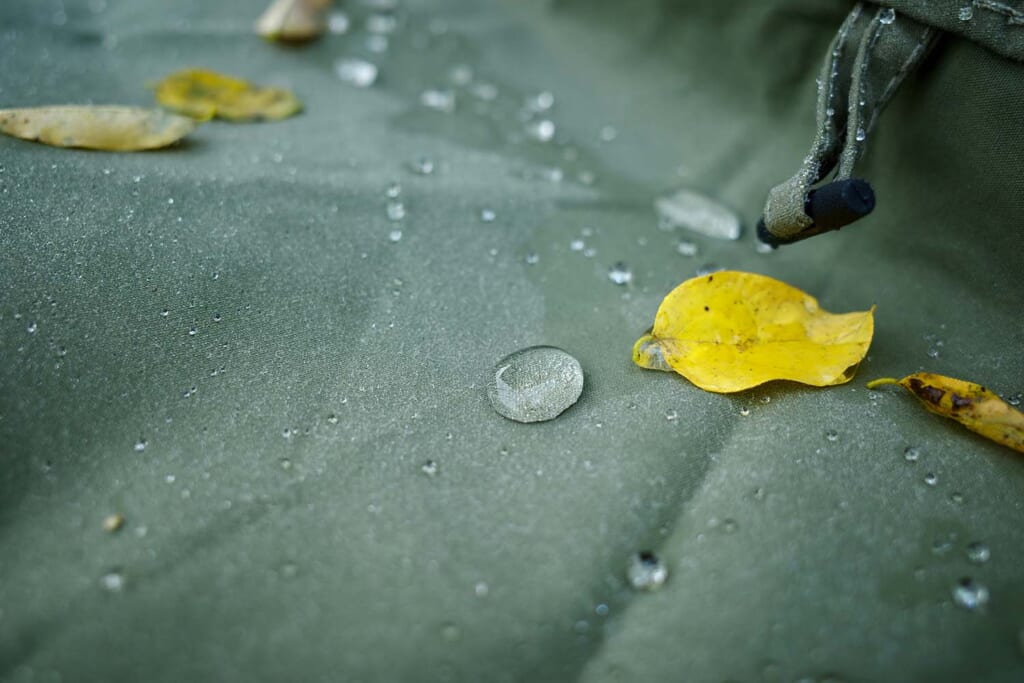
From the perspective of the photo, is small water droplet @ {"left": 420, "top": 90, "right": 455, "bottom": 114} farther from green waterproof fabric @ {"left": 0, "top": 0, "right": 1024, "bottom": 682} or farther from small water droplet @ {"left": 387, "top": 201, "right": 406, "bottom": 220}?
small water droplet @ {"left": 387, "top": 201, "right": 406, "bottom": 220}

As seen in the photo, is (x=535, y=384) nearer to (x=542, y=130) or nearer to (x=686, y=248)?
(x=686, y=248)

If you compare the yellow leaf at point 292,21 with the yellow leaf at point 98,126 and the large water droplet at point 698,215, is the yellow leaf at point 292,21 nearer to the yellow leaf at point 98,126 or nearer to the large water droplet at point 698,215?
the yellow leaf at point 98,126

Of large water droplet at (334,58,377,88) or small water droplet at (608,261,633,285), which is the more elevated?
small water droplet at (608,261,633,285)

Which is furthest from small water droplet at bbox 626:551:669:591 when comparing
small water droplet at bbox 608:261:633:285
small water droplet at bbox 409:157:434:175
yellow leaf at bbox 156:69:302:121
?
yellow leaf at bbox 156:69:302:121

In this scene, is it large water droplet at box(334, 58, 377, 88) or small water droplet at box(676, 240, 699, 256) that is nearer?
small water droplet at box(676, 240, 699, 256)

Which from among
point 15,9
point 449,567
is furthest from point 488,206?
point 15,9

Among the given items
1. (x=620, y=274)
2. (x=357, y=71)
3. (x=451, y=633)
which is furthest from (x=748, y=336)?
(x=357, y=71)

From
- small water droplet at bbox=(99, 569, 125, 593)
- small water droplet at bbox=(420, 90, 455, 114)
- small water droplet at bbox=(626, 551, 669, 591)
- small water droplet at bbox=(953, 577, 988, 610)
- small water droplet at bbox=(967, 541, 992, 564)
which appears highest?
small water droplet at bbox=(967, 541, 992, 564)
